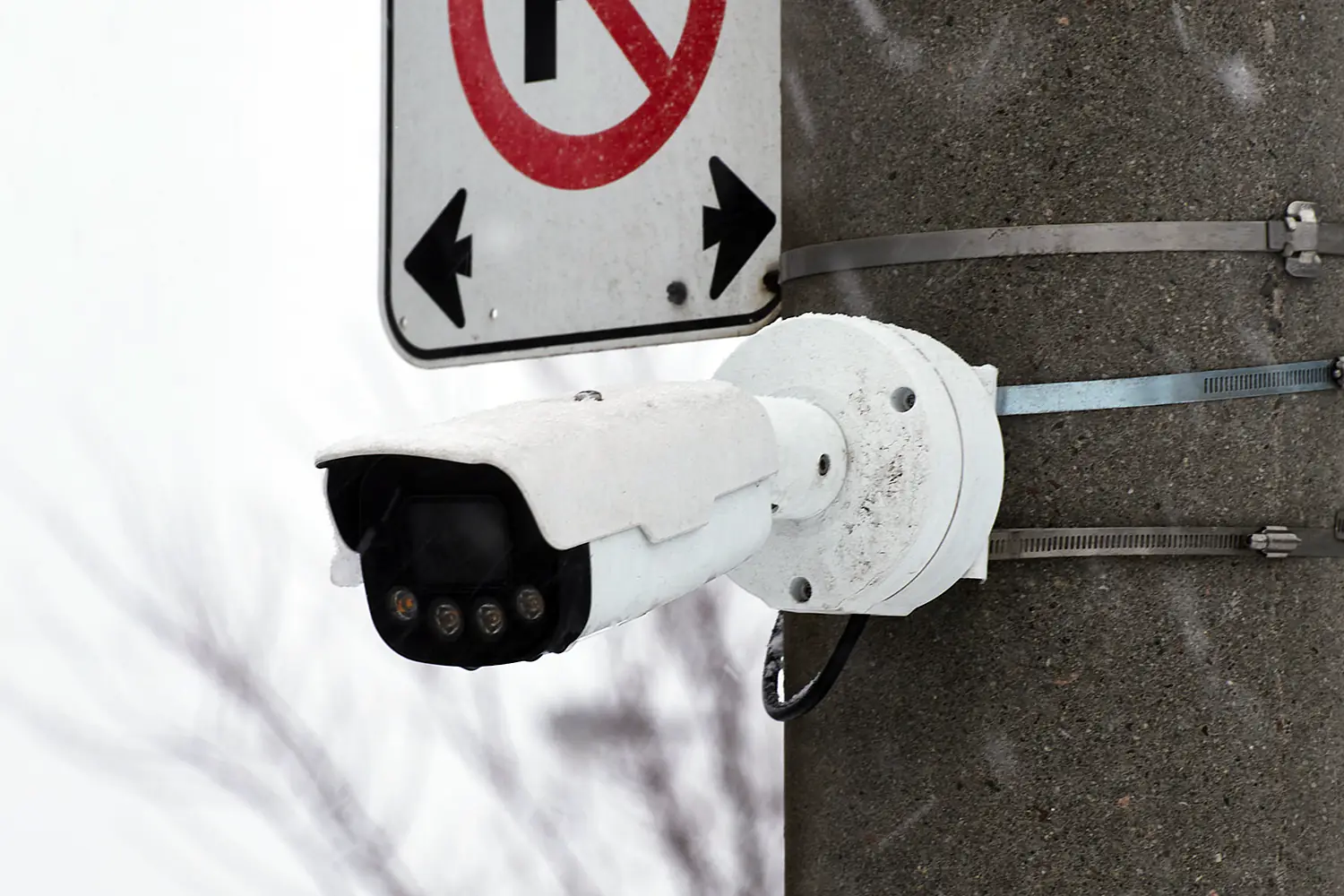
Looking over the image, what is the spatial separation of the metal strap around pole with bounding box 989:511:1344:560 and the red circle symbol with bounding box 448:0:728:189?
0.62 m

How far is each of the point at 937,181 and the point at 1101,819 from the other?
0.49m

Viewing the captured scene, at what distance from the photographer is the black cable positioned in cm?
107

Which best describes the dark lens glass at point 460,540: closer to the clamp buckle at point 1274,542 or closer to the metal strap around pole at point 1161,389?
the metal strap around pole at point 1161,389

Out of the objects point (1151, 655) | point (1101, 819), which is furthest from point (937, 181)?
point (1101, 819)

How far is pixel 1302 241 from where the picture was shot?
1015mm

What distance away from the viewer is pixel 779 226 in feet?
4.29

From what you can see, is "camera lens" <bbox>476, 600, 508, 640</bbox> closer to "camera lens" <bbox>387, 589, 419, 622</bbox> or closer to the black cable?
"camera lens" <bbox>387, 589, 419, 622</bbox>

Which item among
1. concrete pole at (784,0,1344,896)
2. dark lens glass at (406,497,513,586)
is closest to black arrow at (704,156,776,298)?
concrete pole at (784,0,1344,896)

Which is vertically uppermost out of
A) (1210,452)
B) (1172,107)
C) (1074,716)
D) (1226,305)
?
(1172,107)

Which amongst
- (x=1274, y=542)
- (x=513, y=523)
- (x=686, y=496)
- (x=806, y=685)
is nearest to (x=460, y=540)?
(x=513, y=523)

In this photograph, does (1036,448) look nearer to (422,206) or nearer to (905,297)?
(905,297)

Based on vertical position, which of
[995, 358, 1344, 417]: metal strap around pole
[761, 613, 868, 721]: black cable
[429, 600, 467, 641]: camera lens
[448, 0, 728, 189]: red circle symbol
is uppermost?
[448, 0, 728, 189]: red circle symbol

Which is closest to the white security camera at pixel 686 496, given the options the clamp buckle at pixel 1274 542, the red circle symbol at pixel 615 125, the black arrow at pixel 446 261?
the clamp buckle at pixel 1274 542

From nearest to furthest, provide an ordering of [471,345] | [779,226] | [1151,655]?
[1151,655] → [779,226] → [471,345]
